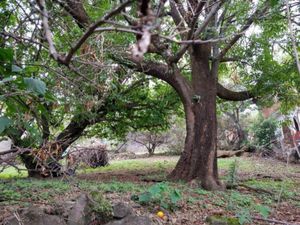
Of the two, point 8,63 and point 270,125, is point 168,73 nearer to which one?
point 8,63

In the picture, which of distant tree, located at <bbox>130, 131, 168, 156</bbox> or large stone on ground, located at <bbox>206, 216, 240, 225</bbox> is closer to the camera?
large stone on ground, located at <bbox>206, 216, 240, 225</bbox>

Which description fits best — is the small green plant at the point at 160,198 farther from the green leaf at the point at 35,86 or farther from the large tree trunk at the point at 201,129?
the green leaf at the point at 35,86

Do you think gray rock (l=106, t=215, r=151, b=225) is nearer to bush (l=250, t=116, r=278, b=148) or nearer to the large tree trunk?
the large tree trunk

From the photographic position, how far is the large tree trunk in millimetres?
5441

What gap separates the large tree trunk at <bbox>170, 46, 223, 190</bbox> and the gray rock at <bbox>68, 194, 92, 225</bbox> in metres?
2.71

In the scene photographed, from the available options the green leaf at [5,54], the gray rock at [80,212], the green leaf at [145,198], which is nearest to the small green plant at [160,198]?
the green leaf at [145,198]

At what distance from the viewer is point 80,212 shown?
2904 millimetres

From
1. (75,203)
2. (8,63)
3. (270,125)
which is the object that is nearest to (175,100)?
(75,203)

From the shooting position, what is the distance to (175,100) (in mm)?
7156

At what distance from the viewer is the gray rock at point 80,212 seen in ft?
9.37

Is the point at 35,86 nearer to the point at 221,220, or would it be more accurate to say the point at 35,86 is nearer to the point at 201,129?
the point at 221,220

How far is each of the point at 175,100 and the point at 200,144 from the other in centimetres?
186

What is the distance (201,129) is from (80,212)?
3.15 m

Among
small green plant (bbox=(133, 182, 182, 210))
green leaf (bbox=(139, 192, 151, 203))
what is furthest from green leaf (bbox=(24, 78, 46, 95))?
green leaf (bbox=(139, 192, 151, 203))
